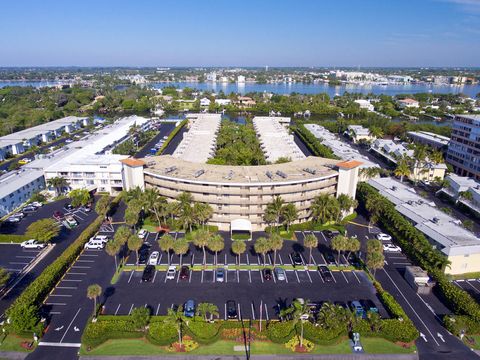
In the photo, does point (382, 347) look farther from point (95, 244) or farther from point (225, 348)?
point (95, 244)

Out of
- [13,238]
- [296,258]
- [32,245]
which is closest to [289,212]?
[296,258]

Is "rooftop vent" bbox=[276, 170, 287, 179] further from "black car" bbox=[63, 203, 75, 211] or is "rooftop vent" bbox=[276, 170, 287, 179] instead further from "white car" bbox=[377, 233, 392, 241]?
"black car" bbox=[63, 203, 75, 211]

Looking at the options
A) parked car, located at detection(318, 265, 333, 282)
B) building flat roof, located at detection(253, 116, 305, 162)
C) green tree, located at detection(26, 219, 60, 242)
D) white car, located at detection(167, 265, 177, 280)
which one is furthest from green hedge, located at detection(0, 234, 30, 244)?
building flat roof, located at detection(253, 116, 305, 162)

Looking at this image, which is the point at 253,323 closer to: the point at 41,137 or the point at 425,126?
the point at 41,137

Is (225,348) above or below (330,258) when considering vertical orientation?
below

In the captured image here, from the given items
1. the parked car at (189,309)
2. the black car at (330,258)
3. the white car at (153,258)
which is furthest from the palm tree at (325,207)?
the parked car at (189,309)

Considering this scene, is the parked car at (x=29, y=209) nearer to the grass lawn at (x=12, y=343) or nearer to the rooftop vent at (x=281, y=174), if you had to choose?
the grass lawn at (x=12, y=343)

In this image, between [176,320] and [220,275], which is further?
[220,275]

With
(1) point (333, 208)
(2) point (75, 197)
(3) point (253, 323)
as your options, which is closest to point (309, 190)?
(1) point (333, 208)
